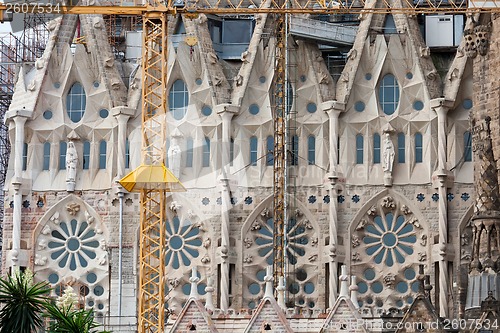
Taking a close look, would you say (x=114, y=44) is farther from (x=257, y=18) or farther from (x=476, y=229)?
(x=476, y=229)

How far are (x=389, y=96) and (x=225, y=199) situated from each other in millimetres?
6869

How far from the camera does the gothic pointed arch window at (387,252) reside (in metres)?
66.6

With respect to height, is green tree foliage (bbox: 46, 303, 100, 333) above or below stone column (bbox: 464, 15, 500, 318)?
below

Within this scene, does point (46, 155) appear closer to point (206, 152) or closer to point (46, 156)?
point (46, 156)

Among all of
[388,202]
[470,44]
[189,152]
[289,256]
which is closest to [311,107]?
[388,202]

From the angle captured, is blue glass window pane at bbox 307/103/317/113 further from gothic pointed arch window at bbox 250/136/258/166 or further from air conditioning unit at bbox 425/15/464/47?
air conditioning unit at bbox 425/15/464/47

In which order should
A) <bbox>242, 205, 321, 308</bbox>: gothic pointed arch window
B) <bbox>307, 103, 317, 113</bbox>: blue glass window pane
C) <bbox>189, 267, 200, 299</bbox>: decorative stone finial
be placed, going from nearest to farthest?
<bbox>189, 267, 200, 299</bbox>: decorative stone finial < <bbox>242, 205, 321, 308</bbox>: gothic pointed arch window < <bbox>307, 103, 317, 113</bbox>: blue glass window pane

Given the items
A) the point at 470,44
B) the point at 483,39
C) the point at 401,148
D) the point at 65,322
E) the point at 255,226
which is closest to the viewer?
the point at 65,322

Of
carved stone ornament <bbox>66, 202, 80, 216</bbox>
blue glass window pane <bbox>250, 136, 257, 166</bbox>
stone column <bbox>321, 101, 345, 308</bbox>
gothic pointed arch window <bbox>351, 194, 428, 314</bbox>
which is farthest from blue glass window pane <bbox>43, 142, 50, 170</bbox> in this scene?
gothic pointed arch window <bbox>351, 194, 428, 314</bbox>

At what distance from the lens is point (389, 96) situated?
6831 centimetres

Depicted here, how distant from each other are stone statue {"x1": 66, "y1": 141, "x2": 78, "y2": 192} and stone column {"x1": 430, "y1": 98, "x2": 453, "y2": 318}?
12794 millimetres

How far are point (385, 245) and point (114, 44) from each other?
13.3 metres

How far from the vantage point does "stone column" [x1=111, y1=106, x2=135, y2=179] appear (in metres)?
68.4

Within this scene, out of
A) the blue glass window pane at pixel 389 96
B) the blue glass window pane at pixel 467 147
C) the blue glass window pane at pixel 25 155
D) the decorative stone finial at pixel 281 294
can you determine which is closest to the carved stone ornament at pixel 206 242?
the decorative stone finial at pixel 281 294
